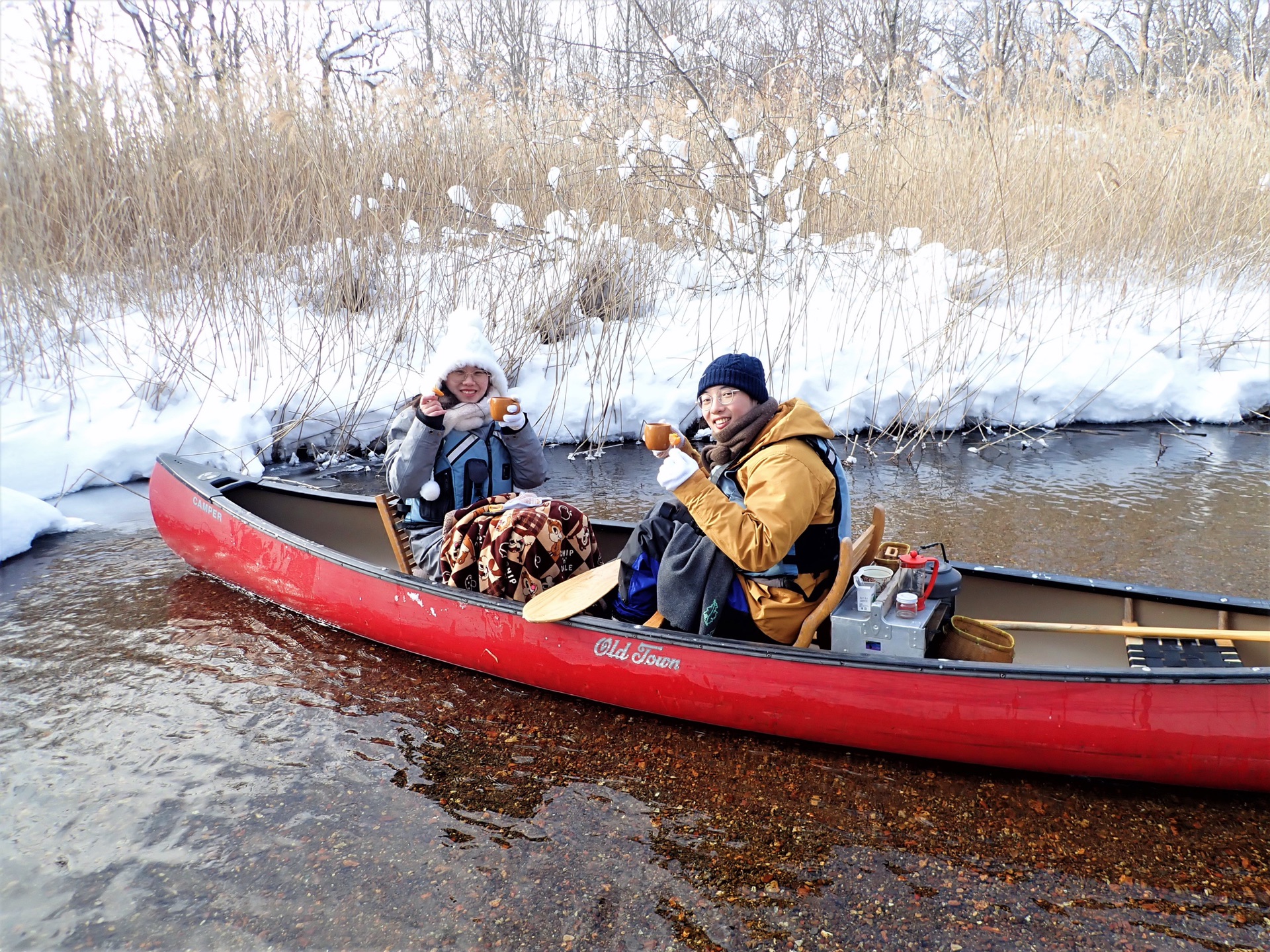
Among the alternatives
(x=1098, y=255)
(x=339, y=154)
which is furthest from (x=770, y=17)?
(x=339, y=154)

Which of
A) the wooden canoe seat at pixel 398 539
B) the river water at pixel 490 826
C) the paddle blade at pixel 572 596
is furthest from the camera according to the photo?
the wooden canoe seat at pixel 398 539

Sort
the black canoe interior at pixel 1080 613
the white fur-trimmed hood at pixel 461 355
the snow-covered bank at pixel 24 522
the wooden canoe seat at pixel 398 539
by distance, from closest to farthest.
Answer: the black canoe interior at pixel 1080 613 → the white fur-trimmed hood at pixel 461 355 → the wooden canoe seat at pixel 398 539 → the snow-covered bank at pixel 24 522

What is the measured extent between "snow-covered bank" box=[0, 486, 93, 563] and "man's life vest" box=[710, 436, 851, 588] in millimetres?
4473

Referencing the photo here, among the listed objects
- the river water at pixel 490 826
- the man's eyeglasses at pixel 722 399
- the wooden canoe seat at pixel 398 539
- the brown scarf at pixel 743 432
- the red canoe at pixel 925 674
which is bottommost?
the river water at pixel 490 826

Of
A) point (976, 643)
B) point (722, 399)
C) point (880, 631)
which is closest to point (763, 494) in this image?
point (722, 399)

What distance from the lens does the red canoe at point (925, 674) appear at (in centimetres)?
273

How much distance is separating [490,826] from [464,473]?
1664 mm

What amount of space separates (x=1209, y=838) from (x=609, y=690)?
1978mm

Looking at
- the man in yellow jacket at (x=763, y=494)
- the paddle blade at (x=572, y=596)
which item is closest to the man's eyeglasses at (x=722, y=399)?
the man in yellow jacket at (x=763, y=494)

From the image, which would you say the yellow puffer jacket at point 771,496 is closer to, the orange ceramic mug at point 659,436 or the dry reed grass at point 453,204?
the orange ceramic mug at point 659,436

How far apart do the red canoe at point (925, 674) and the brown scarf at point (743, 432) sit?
654 mm

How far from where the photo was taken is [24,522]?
5.47 meters

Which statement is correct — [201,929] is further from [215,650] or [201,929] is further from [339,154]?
[339,154]

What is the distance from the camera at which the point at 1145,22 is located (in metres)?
14.8
